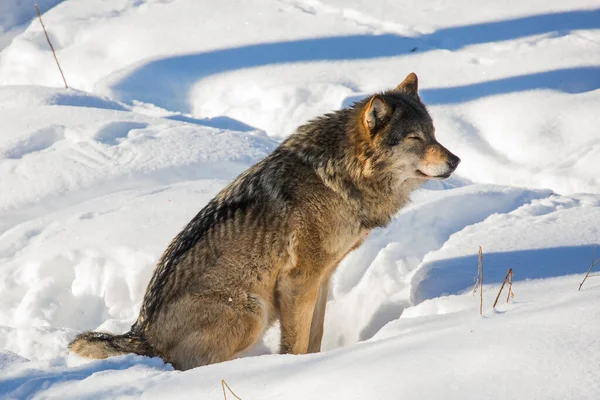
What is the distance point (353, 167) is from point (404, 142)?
0.37 metres

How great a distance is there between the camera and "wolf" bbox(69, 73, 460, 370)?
4.13 meters

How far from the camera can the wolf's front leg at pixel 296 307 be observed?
4.32 m

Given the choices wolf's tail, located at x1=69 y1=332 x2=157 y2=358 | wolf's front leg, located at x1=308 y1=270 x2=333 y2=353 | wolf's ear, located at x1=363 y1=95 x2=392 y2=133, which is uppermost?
wolf's ear, located at x1=363 y1=95 x2=392 y2=133

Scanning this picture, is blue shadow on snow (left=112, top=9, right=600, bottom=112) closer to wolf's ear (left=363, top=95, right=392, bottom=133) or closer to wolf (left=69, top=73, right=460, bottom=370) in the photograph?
wolf (left=69, top=73, right=460, bottom=370)

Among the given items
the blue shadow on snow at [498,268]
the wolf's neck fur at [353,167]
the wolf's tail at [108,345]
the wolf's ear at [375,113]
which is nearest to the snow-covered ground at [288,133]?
the blue shadow on snow at [498,268]

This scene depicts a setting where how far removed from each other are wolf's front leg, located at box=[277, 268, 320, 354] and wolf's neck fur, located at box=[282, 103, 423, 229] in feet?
1.91

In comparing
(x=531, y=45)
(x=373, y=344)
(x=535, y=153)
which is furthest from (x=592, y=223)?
(x=531, y=45)

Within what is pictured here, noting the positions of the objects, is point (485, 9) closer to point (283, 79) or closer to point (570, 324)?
point (283, 79)

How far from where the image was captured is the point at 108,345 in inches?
159

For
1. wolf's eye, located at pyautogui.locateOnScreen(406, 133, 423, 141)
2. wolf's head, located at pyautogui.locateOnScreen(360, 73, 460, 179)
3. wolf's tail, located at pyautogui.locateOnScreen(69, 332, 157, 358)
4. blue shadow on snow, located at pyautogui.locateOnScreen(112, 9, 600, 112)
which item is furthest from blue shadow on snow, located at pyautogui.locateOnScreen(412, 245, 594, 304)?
blue shadow on snow, located at pyautogui.locateOnScreen(112, 9, 600, 112)

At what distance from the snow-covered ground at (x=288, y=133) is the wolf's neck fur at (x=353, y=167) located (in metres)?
0.70

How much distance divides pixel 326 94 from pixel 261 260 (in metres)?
5.19

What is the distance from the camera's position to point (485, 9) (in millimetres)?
10852

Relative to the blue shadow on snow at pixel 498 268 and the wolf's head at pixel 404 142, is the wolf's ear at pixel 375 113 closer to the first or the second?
the wolf's head at pixel 404 142
